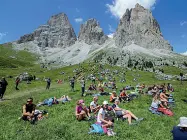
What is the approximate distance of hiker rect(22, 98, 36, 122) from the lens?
19.6 m

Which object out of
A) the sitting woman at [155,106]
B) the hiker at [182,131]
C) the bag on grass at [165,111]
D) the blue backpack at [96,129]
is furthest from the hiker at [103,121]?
the hiker at [182,131]

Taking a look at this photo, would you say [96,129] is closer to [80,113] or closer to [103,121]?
[103,121]

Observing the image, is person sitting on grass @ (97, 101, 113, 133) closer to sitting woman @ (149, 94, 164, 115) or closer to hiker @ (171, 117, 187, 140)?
sitting woman @ (149, 94, 164, 115)

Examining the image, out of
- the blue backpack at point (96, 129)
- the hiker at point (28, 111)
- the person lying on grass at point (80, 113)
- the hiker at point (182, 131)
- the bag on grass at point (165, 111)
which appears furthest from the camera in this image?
the bag on grass at point (165, 111)

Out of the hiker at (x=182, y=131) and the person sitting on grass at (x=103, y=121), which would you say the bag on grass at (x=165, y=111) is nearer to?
the person sitting on grass at (x=103, y=121)

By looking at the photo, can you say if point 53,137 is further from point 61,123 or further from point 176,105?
point 176,105

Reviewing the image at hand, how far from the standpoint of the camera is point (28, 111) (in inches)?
789

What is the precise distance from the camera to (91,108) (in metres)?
22.9

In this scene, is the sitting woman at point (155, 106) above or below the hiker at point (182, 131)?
below

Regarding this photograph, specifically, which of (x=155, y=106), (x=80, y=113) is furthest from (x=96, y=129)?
(x=155, y=106)

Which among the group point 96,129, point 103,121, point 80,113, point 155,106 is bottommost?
point 96,129

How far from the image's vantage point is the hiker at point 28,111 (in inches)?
772

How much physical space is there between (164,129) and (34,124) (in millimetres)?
9985

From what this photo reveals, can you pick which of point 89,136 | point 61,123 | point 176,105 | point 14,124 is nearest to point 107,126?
point 89,136
